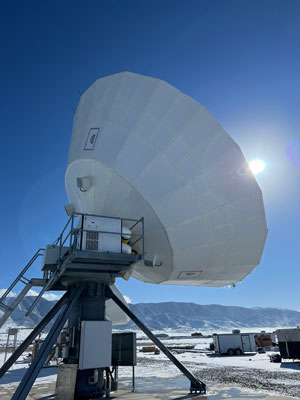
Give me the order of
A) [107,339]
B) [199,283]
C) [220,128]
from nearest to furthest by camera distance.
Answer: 1. [220,128]
2. [107,339]
3. [199,283]

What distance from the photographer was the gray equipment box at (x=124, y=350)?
43.0ft

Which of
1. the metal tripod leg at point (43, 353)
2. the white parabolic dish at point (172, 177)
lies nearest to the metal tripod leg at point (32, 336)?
the metal tripod leg at point (43, 353)

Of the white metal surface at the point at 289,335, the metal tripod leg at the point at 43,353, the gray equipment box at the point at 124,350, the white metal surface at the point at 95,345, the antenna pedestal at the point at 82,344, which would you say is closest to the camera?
the metal tripod leg at the point at 43,353

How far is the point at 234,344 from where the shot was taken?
33906mm

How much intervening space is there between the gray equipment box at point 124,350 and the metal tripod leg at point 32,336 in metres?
2.89

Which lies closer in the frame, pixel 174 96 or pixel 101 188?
pixel 174 96

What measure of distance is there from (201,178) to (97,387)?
8.54 meters

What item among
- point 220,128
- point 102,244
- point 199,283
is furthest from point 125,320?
point 220,128

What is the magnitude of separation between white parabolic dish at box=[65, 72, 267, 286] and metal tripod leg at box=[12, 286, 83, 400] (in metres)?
3.48

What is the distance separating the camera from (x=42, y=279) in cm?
1281

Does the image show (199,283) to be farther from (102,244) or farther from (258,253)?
(102,244)

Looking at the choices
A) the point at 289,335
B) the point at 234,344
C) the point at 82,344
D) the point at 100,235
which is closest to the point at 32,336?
the point at 82,344

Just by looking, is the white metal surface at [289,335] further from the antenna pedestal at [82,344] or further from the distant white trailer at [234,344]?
the antenna pedestal at [82,344]

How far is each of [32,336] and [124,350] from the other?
3.94 metres
